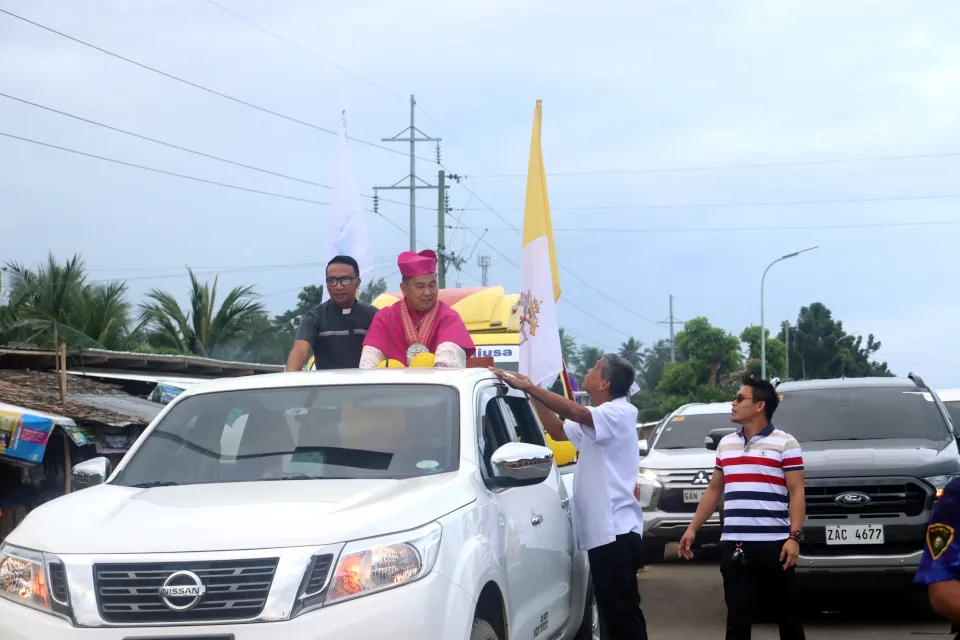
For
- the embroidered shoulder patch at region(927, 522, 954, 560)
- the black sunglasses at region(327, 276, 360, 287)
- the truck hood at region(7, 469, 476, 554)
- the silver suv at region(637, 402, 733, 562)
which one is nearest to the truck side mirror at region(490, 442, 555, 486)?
the truck hood at region(7, 469, 476, 554)

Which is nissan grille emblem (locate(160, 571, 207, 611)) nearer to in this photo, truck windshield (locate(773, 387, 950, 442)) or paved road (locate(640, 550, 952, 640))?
paved road (locate(640, 550, 952, 640))

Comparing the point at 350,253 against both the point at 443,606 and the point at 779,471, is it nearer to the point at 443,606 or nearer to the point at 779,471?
Result: the point at 779,471

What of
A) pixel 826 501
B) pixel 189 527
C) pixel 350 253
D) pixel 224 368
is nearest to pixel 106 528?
pixel 189 527

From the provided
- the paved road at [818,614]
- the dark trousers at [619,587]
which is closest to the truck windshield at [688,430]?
the paved road at [818,614]

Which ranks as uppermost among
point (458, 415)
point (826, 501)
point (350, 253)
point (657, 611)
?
point (350, 253)

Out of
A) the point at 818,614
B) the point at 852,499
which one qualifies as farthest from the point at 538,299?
the point at 818,614

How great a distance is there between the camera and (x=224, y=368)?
2162 cm

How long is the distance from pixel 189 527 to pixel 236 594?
32 cm

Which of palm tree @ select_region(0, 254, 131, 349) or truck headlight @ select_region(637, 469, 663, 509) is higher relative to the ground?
palm tree @ select_region(0, 254, 131, 349)

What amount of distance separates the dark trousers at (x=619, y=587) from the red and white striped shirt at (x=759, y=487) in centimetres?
58

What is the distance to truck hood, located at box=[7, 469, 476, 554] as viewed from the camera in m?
4.20

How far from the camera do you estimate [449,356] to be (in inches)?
264

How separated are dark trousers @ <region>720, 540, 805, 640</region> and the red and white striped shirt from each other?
8cm

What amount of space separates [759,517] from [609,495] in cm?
86
